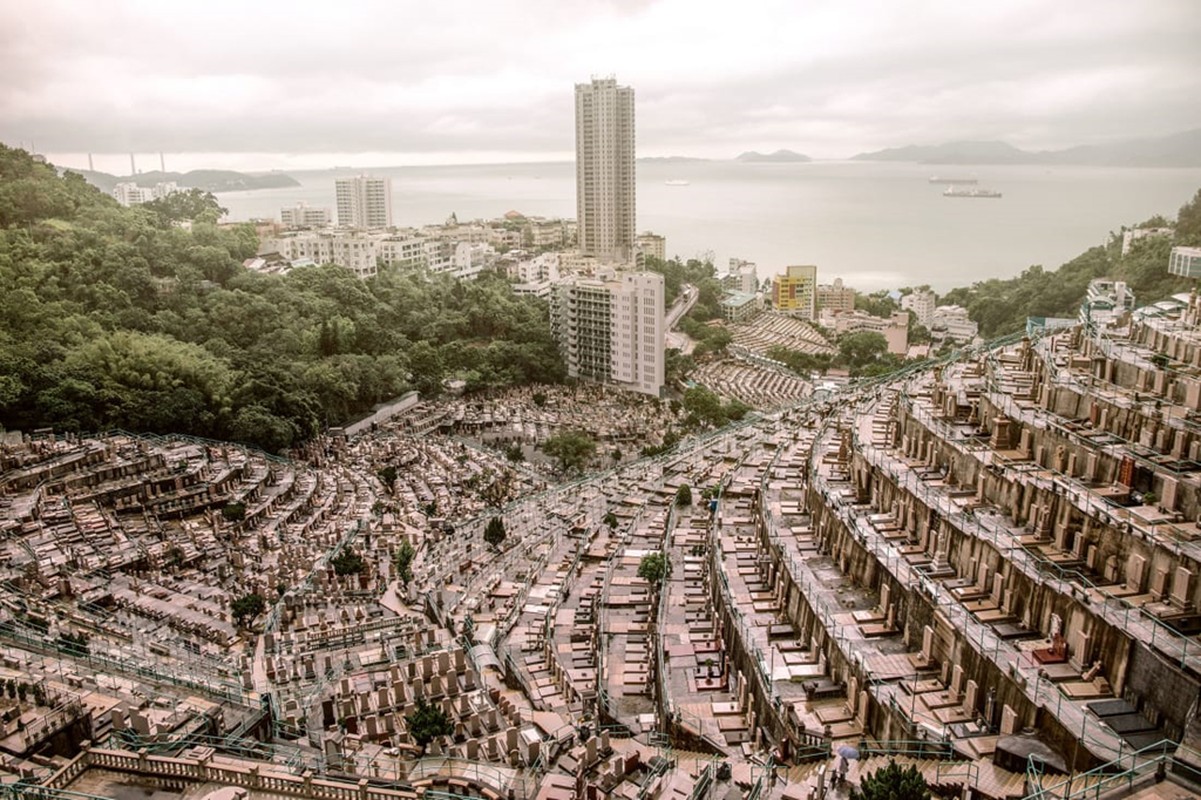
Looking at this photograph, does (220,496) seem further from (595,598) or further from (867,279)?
(867,279)

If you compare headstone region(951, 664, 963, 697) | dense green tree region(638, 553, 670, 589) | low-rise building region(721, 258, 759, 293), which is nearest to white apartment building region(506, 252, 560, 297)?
low-rise building region(721, 258, 759, 293)

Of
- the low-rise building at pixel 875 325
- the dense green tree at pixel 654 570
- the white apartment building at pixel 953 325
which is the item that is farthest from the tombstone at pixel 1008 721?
the white apartment building at pixel 953 325

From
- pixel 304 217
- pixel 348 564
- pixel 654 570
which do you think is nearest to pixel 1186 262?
pixel 654 570

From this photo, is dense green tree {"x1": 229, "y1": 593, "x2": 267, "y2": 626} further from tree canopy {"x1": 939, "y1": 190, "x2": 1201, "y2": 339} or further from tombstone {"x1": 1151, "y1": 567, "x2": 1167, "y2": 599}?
tree canopy {"x1": 939, "y1": 190, "x2": 1201, "y2": 339}

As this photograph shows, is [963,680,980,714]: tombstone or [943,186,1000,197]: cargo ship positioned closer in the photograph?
[963,680,980,714]: tombstone

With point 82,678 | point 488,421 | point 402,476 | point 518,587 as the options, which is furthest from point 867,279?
point 82,678

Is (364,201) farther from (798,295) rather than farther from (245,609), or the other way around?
(245,609)
